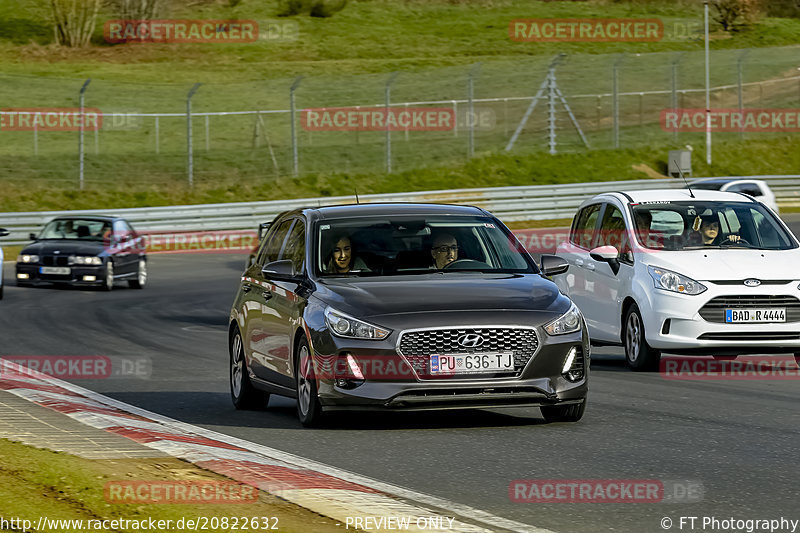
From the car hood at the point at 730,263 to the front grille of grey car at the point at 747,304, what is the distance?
0.19 metres

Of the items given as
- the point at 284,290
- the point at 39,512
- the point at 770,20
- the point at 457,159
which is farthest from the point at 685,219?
the point at 770,20

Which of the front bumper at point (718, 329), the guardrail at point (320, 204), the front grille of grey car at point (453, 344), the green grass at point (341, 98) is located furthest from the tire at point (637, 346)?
the green grass at point (341, 98)

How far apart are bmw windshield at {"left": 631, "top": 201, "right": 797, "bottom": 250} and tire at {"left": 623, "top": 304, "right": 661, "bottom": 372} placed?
745 millimetres

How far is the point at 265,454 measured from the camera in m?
9.09

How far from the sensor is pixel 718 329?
14164 mm

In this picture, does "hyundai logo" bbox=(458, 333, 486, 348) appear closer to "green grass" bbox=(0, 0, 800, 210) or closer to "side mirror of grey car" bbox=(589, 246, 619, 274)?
"side mirror of grey car" bbox=(589, 246, 619, 274)

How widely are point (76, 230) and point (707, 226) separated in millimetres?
16726

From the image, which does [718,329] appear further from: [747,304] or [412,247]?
[412,247]

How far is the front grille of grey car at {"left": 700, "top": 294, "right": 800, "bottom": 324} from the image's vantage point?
14180 millimetres

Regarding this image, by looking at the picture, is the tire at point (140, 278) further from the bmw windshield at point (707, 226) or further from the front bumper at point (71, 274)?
the bmw windshield at point (707, 226)

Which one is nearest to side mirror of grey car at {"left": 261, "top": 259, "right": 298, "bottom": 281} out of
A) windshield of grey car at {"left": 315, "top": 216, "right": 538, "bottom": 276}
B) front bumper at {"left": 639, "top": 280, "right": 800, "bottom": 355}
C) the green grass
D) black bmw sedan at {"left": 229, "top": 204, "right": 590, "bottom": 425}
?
black bmw sedan at {"left": 229, "top": 204, "right": 590, "bottom": 425}

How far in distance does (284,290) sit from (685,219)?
5.45 meters

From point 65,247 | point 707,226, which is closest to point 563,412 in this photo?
point 707,226

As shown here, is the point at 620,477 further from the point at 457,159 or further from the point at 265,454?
the point at 457,159
